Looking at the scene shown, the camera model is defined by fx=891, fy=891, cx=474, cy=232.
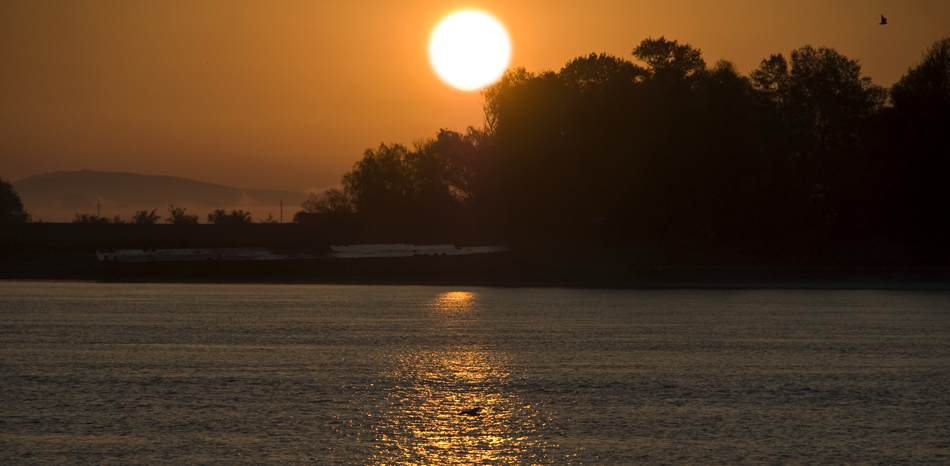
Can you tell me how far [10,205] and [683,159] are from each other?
385 feet

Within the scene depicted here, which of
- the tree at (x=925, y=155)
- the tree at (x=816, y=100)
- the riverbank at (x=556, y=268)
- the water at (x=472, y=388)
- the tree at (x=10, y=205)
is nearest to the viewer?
the water at (x=472, y=388)

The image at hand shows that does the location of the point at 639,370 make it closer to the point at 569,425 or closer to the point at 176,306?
the point at 569,425

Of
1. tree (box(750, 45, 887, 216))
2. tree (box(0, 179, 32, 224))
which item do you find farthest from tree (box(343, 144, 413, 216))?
tree (box(0, 179, 32, 224))

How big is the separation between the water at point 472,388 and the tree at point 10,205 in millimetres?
126770

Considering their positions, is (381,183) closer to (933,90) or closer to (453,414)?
(933,90)

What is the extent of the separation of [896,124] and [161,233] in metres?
65.7

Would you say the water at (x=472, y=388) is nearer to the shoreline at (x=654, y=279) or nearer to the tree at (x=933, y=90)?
the shoreline at (x=654, y=279)

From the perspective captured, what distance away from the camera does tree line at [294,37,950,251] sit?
6850 centimetres

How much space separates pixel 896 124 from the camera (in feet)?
226

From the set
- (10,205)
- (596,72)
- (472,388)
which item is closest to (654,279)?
(472,388)

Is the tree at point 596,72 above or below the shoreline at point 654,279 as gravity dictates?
above

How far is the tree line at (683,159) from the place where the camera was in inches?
2697

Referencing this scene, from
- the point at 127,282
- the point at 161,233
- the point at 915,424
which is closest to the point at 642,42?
the point at 161,233

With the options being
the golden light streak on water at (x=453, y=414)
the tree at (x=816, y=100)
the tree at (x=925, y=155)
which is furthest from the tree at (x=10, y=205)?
the golden light streak on water at (x=453, y=414)
